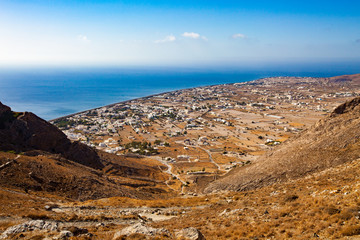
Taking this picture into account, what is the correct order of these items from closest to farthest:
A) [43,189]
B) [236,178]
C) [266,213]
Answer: [266,213], [43,189], [236,178]

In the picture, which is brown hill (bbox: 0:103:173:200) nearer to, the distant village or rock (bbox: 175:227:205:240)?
the distant village

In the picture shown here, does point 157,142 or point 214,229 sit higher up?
point 214,229

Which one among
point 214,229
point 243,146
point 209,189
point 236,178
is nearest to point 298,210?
point 214,229

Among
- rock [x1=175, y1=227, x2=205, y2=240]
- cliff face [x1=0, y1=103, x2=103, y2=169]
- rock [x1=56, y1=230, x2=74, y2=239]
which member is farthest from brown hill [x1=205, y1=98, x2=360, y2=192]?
cliff face [x1=0, y1=103, x2=103, y2=169]

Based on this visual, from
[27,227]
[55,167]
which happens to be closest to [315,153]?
[27,227]

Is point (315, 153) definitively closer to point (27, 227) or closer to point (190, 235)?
point (190, 235)

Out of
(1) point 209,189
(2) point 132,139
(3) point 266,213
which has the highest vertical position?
(3) point 266,213

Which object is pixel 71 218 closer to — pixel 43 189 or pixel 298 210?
pixel 43 189
